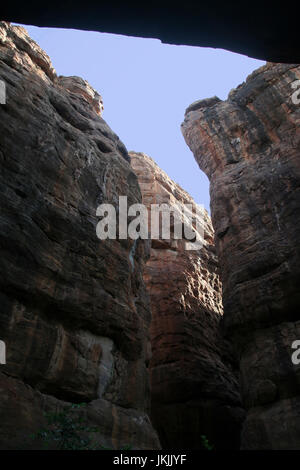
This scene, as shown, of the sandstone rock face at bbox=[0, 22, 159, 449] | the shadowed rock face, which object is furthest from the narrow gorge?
the shadowed rock face

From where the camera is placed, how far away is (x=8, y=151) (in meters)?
12.4

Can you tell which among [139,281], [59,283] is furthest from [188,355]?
[59,283]

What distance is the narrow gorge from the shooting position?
10.6m

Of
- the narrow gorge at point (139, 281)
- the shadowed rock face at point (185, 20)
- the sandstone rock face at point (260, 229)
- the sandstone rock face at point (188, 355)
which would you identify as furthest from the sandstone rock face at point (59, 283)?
the sandstone rock face at point (188, 355)

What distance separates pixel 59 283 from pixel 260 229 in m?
11.2

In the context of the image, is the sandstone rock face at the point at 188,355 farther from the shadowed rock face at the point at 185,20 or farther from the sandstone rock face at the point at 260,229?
the shadowed rock face at the point at 185,20

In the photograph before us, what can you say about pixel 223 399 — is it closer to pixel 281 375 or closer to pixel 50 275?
pixel 281 375

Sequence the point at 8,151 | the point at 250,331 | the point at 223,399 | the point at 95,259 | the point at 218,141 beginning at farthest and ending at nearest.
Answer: the point at 218,141 → the point at 223,399 → the point at 250,331 → the point at 95,259 → the point at 8,151

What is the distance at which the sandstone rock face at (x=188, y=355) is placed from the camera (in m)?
19.8

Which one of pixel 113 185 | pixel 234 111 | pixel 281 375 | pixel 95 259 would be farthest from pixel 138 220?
pixel 234 111

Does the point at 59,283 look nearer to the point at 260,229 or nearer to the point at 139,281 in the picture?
the point at 139,281

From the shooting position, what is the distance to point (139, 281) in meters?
16.0

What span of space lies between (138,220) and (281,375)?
8.39 metres

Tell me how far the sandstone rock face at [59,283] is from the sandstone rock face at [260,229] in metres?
4.59
